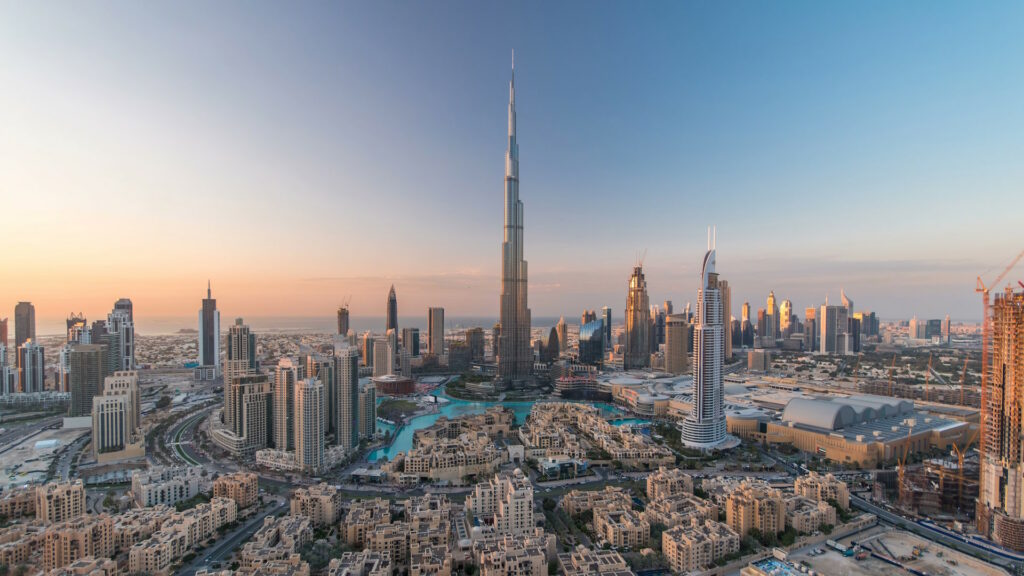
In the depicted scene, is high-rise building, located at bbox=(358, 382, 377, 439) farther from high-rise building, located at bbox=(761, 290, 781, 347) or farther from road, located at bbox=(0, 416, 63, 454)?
high-rise building, located at bbox=(761, 290, 781, 347)

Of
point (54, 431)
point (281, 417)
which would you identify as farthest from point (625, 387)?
point (54, 431)

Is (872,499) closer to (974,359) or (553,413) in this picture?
(553,413)

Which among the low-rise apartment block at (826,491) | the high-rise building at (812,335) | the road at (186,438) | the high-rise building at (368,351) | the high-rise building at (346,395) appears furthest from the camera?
the high-rise building at (812,335)

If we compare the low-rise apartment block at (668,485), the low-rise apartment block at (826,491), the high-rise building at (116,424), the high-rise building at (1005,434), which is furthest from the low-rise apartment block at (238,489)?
the high-rise building at (1005,434)

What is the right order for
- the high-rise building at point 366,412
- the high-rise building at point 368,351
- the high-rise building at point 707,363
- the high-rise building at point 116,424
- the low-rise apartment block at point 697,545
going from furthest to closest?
the high-rise building at point 368,351, the high-rise building at point 366,412, the high-rise building at point 707,363, the high-rise building at point 116,424, the low-rise apartment block at point 697,545

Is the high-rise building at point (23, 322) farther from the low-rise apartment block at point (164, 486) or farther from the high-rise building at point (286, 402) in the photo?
the low-rise apartment block at point (164, 486)

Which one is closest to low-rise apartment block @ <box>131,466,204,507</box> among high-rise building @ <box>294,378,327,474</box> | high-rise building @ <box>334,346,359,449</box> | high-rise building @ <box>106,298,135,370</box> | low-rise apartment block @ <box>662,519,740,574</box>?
high-rise building @ <box>294,378,327,474</box>
